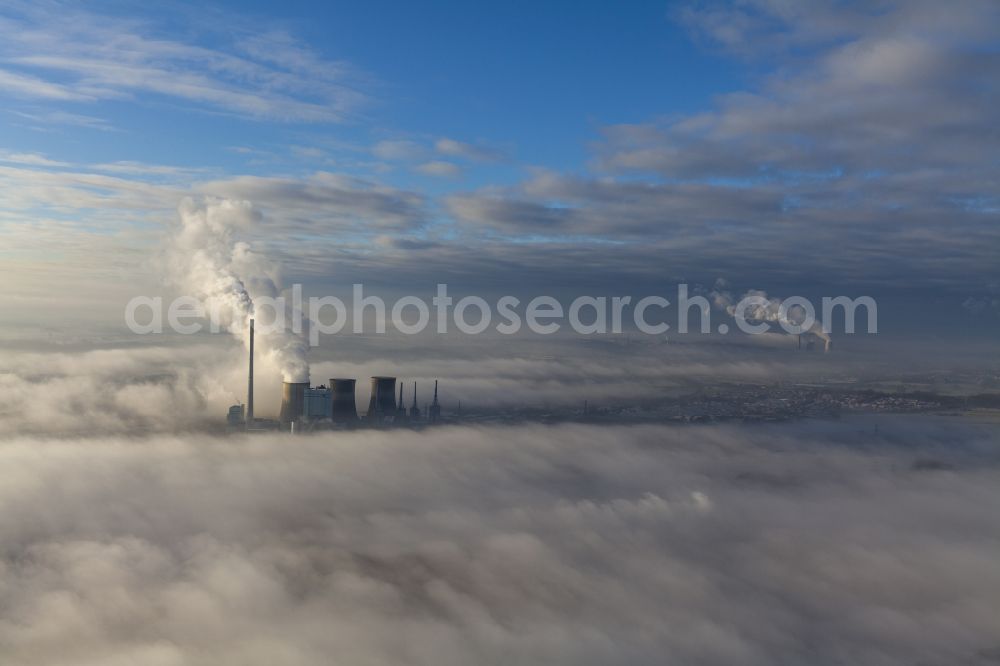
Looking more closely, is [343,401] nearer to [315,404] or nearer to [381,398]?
[315,404]

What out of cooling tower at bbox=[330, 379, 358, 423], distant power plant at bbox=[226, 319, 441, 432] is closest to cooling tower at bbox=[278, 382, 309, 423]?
distant power plant at bbox=[226, 319, 441, 432]

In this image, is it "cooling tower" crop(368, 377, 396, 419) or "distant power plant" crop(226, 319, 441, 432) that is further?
"cooling tower" crop(368, 377, 396, 419)

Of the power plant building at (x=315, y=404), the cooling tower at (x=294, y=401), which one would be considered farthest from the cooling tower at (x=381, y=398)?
the cooling tower at (x=294, y=401)

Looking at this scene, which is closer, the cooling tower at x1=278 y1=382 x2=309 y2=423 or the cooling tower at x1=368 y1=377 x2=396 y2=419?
the cooling tower at x1=278 y1=382 x2=309 y2=423

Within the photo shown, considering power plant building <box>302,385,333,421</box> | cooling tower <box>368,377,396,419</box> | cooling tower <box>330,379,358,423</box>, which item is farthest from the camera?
cooling tower <box>368,377,396,419</box>

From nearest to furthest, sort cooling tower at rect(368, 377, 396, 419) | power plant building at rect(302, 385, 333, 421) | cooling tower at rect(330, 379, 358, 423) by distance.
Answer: power plant building at rect(302, 385, 333, 421), cooling tower at rect(330, 379, 358, 423), cooling tower at rect(368, 377, 396, 419)

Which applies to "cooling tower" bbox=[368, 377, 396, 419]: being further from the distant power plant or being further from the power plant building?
the power plant building

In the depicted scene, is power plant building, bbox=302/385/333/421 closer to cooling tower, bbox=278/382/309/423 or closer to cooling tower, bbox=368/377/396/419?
cooling tower, bbox=278/382/309/423

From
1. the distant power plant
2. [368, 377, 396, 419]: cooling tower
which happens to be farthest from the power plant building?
[368, 377, 396, 419]: cooling tower
